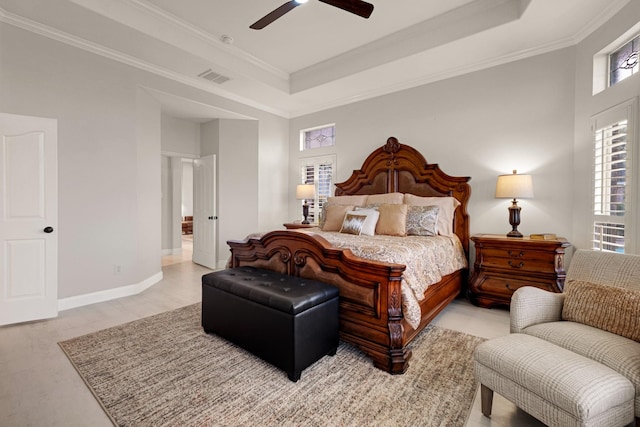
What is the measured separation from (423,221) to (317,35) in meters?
2.72

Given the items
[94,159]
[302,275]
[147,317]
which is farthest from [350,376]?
[94,159]

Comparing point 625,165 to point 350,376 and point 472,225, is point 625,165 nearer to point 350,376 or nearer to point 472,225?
point 472,225

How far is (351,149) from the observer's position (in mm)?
5211

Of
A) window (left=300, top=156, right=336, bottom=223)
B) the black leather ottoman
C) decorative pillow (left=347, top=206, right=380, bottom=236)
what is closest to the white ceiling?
window (left=300, top=156, right=336, bottom=223)

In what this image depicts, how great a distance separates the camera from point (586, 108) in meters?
3.20

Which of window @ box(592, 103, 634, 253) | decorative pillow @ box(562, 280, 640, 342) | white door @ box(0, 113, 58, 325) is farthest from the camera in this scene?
white door @ box(0, 113, 58, 325)

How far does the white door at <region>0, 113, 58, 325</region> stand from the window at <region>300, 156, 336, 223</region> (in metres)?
3.73

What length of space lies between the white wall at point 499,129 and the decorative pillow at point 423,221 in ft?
2.56

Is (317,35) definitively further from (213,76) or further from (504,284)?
(504,284)

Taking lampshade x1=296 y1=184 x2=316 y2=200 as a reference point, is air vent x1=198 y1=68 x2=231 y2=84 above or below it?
above

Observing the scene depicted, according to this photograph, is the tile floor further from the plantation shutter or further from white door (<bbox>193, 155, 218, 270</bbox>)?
white door (<bbox>193, 155, 218, 270</bbox>)

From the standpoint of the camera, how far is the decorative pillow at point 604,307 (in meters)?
1.65

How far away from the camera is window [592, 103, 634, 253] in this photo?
2.62 m

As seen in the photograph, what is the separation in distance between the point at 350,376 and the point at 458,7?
12.7ft
